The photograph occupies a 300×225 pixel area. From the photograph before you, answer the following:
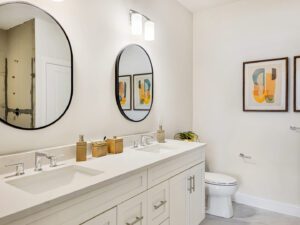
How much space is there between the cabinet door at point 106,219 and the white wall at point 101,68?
631 mm

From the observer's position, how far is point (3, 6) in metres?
1.28

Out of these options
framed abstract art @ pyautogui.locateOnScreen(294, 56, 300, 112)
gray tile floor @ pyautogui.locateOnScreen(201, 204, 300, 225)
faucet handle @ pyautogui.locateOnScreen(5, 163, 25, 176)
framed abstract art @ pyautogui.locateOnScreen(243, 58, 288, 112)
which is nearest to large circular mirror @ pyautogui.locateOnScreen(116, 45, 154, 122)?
faucet handle @ pyautogui.locateOnScreen(5, 163, 25, 176)

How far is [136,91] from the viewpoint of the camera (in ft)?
7.32

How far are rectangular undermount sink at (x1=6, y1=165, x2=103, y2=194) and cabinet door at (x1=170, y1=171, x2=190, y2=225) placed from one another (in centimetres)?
70

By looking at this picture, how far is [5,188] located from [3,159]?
25 centimetres

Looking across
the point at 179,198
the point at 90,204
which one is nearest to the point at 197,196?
the point at 179,198

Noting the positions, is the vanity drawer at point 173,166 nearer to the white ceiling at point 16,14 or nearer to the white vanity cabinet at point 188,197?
the white vanity cabinet at point 188,197

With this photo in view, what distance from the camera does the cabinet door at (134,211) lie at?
4.09 ft

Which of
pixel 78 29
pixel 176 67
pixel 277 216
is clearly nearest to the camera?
pixel 78 29

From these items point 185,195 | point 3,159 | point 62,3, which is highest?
point 62,3

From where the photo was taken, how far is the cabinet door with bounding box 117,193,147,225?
125 cm

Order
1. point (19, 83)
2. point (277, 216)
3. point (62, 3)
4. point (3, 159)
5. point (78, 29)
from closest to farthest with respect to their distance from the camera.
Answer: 1. point (3, 159)
2. point (19, 83)
3. point (62, 3)
4. point (78, 29)
5. point (277, 216)

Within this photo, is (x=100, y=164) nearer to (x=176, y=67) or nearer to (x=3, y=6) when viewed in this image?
(x=3, y=6)

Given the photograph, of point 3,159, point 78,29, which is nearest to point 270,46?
point 78,29
